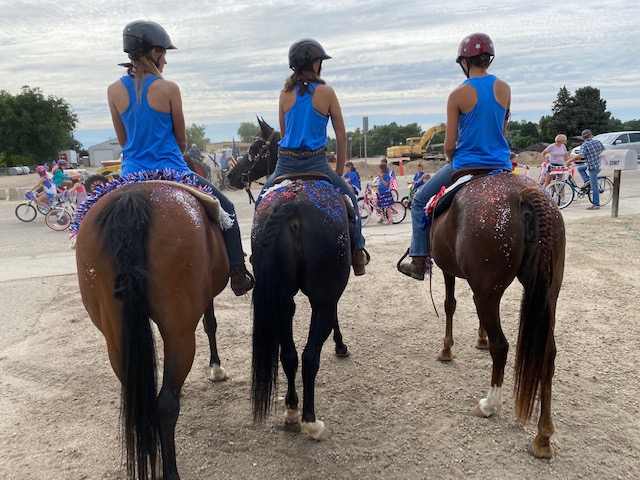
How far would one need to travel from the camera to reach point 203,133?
312 ft

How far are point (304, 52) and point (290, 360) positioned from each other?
2249mm

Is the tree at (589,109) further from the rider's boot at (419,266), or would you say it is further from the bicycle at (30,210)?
the rider's boot at (419,266)

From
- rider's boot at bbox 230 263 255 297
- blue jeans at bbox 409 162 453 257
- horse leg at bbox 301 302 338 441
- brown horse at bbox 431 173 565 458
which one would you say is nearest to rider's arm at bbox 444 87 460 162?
blue jeans at bbox 409 162 453 257

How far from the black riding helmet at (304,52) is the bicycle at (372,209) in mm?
8443

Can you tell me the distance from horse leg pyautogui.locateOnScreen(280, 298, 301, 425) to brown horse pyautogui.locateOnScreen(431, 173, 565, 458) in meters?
1.31

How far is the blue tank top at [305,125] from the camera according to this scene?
3.33 m

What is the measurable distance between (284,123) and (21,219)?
13.9 metres

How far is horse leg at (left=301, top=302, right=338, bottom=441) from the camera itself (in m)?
3.12

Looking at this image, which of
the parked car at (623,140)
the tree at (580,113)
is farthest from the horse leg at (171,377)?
the tree at (580,113)

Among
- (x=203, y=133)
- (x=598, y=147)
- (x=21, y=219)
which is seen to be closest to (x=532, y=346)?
(x=598, y=147)

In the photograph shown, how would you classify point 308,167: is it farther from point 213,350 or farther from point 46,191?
point 46,191

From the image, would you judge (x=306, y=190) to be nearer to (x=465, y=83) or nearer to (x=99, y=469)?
(x=465, y=83)

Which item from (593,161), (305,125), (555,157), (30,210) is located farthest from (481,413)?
(30,210)

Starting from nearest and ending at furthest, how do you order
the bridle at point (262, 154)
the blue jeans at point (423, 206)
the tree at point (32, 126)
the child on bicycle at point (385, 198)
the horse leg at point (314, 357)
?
the horse leg at point (314, 357) < the blue jeans at point (423, 206) < the bridle at point (262, 154) < the child on bicycle at point (385, 198) < the tree at point (32, 126)
